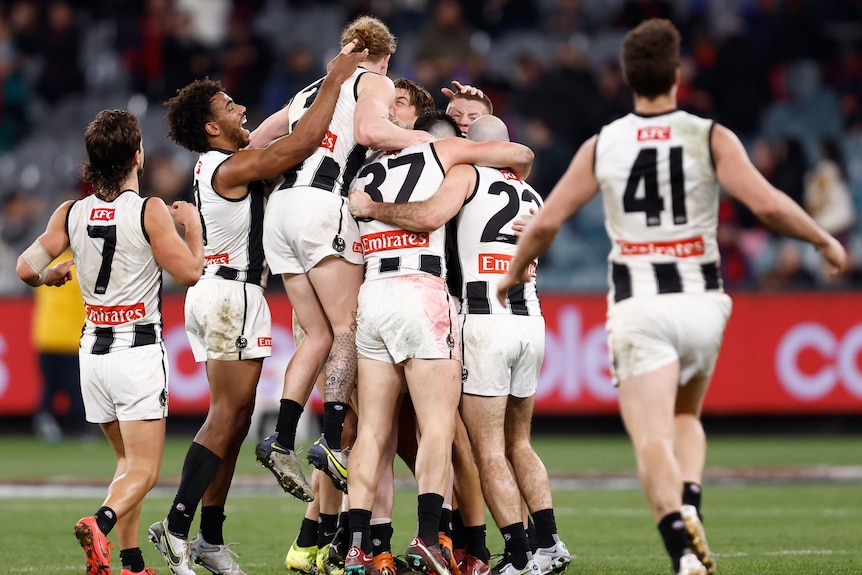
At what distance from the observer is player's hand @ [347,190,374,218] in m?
7.70

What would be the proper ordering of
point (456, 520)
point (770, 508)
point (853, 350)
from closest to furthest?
point (456, 520) < point (770, 508) < point (853, 350)

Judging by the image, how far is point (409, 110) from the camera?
8758mm

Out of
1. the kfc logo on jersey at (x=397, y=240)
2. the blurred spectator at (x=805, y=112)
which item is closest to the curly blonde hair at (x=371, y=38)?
the kfc logo on jersey at (x=397, y=240)

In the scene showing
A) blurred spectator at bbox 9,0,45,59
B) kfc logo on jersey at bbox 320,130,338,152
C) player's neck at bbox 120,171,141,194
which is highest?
blurred spectator at bbox 9,0,45,59

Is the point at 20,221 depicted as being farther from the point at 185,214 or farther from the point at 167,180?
the point at 185,214

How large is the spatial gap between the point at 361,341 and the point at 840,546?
3708mm

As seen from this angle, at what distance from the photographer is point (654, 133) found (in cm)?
621

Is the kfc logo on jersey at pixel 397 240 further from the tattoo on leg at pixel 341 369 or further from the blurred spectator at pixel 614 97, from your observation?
the blurred spectator at pixel 614 97

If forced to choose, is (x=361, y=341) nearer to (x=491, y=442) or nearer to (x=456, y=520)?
(x=491, y=442)

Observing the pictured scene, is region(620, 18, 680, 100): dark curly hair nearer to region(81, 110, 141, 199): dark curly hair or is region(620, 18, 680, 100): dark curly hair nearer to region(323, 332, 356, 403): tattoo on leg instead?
region(323, 332, 356, 403): tattoo on leg

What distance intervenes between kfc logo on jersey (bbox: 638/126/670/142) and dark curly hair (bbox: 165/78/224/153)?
3257mm

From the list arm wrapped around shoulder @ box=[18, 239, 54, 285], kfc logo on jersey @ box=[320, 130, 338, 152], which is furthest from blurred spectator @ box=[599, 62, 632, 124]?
arm wrapped around shoulder @ box=[18, 239, 54, 285]

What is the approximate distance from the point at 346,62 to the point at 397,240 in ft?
4.13

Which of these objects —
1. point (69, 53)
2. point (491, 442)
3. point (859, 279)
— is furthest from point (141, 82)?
point (491, 442)
